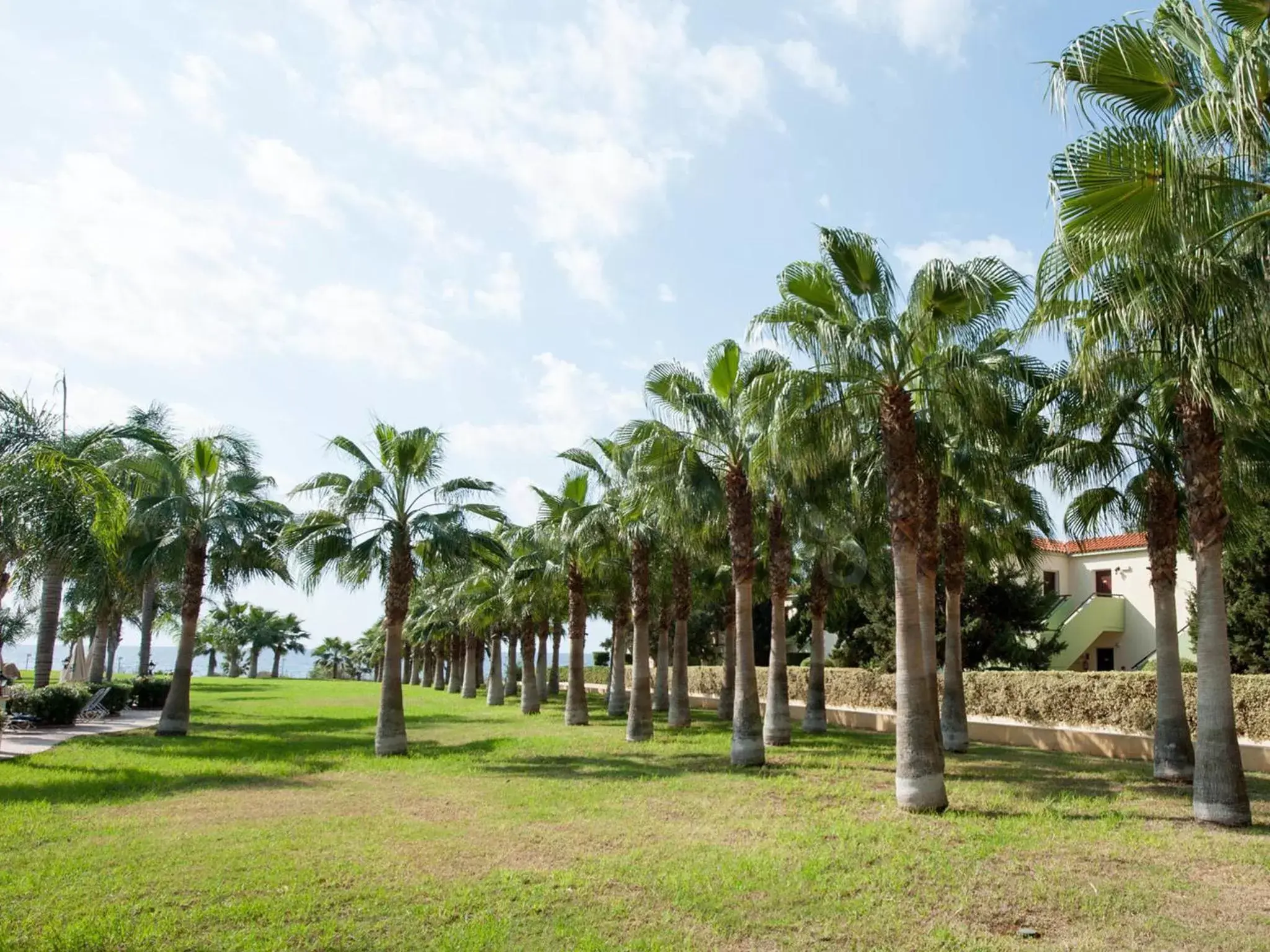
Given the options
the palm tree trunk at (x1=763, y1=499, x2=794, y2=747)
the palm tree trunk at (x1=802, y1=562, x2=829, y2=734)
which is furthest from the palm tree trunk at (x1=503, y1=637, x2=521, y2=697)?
the palm tree trunk at (x1=763, y1=499, x2=794, y2=747)

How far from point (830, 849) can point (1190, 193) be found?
8.03 m

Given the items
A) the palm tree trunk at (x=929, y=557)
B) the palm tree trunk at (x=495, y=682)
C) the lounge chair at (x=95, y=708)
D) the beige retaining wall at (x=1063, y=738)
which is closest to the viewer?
the palm tree trunk at (x=929, y=557)

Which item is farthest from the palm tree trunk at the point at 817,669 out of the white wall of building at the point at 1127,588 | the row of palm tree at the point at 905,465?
the white wall of building at the point at 1127,588

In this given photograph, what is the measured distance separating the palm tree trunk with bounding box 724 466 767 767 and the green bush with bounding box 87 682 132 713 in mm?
21019

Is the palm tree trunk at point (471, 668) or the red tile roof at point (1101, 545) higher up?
the red tile roof at point (1101, 545)

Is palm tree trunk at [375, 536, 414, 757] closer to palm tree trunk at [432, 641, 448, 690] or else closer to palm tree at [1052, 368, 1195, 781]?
palm tree at [1052, 368, 1195, 781]

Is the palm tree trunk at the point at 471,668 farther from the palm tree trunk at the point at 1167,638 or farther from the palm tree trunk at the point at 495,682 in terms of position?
the palm tree trunk at the point at 1167,638

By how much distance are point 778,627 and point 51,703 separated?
66.8ft

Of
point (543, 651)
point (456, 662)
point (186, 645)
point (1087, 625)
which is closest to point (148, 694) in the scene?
point (186, 645)

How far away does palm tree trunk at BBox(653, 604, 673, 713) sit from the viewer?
106 feet

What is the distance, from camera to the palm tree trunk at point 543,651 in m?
41.0

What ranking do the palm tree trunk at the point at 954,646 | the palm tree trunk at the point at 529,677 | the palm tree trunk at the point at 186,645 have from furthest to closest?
1. the palm tree trunk at the point at 529,677
2. the palm tree trunk at the point at 186,645
3. the palm tree trunk at the point at 954,646

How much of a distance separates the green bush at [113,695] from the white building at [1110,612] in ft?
106

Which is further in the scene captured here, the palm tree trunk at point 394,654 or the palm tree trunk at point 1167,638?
the palm tree trunk at point 394,654
